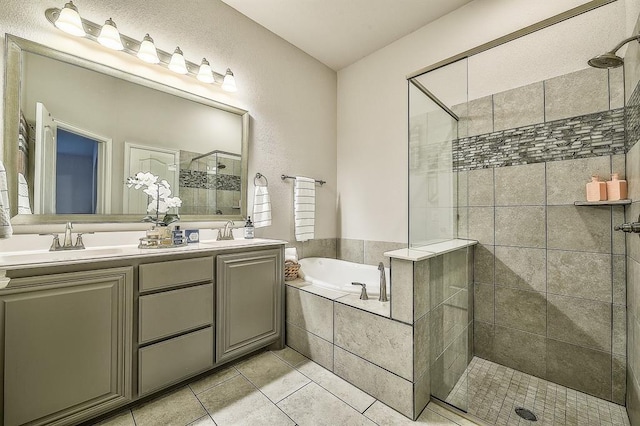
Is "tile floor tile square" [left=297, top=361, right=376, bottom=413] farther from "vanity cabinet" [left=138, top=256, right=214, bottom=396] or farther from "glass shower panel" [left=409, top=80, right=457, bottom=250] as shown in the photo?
"glass shower panel" [left=409, top=80, right=457, bottom=250]

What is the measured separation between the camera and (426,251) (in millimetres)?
1596

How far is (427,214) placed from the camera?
183 cm

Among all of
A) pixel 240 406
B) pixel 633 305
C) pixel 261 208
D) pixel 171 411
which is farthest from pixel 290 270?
pixel 633 305

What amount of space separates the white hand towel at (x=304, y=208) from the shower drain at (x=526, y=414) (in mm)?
1995

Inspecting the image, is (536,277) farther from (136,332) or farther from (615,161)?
(136,332)

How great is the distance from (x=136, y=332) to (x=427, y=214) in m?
1.84

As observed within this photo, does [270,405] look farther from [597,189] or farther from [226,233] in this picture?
[597,189]

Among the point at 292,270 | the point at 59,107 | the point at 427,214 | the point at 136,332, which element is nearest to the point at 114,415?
the point at 136,332

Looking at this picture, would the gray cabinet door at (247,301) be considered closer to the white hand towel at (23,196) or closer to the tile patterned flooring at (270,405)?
the tile patterned flooring at (270,405)

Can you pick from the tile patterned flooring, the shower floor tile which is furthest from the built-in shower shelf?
the tile patterned flooring

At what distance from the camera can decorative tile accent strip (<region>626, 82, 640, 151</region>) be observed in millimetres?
1288

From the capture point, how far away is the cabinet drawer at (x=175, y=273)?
4.82ft

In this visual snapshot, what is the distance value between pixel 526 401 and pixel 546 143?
162cm

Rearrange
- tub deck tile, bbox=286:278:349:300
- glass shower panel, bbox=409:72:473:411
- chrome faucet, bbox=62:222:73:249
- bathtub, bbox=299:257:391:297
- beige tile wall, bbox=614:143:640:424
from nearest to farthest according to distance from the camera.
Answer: beige tile wall, bbox=614:143:640:424
chrome faucet, bbox=62:222:73:249
glass shower panel, bbox=409:72:473:411
tub deck tile, bbox=286:278:349:300
bathtub, bbox=299:257:391:297
